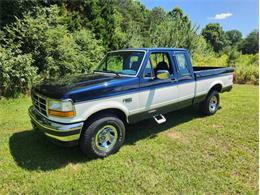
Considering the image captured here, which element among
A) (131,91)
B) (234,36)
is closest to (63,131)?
(131,91)

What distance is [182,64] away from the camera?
5.14 m

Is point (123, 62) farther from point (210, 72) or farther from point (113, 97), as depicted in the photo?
point (210, 72)

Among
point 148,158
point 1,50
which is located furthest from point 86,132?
point 1,50

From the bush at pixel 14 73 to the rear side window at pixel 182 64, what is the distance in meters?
5.25

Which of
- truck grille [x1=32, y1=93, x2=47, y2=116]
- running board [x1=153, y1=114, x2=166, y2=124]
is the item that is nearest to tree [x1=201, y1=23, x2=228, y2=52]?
running board [x1=153, y1=114, x2=166, y2=124]

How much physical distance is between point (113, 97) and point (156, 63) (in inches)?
64.3

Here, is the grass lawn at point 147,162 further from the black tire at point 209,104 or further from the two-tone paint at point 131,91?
the two-tone paint at point 131,91

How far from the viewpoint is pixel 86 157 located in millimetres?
3910

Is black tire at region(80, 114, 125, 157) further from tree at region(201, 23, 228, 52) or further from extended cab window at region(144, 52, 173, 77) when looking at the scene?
tree at region(201, 23, 228, 52)

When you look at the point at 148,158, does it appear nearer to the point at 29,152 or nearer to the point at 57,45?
the point at 29,152

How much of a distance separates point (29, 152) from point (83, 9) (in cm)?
1321

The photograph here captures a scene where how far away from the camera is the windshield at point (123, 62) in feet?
14.4

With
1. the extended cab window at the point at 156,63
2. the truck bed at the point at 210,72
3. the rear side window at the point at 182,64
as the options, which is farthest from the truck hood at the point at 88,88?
the truck bed at the point at 210,72

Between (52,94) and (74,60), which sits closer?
(52,94)
